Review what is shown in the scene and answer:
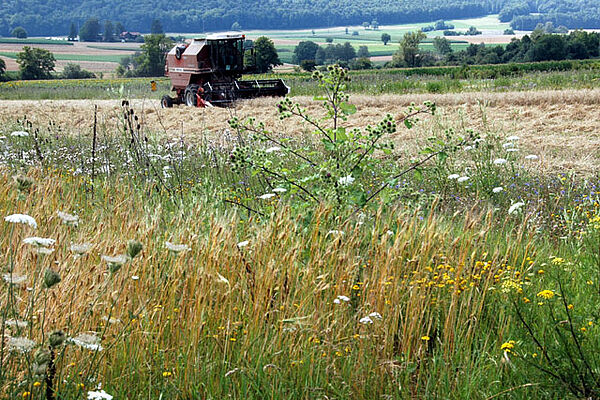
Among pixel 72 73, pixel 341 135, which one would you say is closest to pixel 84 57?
pixel 72 73

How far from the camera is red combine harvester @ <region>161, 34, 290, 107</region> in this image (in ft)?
74.7

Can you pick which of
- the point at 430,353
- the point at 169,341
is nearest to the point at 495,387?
the point at 430,353

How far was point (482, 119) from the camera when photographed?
873 cm

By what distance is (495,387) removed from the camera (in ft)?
8.43

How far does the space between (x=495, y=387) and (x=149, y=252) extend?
1950 mm

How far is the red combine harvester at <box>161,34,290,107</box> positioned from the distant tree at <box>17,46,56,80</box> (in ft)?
162

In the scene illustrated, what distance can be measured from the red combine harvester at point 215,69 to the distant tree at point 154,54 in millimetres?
42218

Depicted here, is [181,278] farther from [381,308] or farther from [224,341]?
[381,308]

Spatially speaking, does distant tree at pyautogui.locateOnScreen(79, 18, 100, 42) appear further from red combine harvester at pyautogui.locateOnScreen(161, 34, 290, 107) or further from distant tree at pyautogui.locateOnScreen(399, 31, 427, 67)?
red combine harvester at pyautogui.locateOnScreen(161, 34, 290, 107)

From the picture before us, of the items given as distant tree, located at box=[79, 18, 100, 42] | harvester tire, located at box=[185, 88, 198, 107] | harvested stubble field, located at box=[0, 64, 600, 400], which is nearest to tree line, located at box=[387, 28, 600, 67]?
harvester tire, located at box=[185, 88, 198, 107]

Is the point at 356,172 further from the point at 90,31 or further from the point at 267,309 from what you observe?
the point at 90,31

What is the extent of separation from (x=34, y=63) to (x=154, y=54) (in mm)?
12895

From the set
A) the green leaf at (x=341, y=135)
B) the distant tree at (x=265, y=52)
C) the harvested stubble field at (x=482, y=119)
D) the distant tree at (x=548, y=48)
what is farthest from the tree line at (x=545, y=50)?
the green leaf at (x=341, y=135)

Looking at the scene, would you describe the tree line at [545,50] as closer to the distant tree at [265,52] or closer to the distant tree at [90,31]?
the distant tree at [265,52]
